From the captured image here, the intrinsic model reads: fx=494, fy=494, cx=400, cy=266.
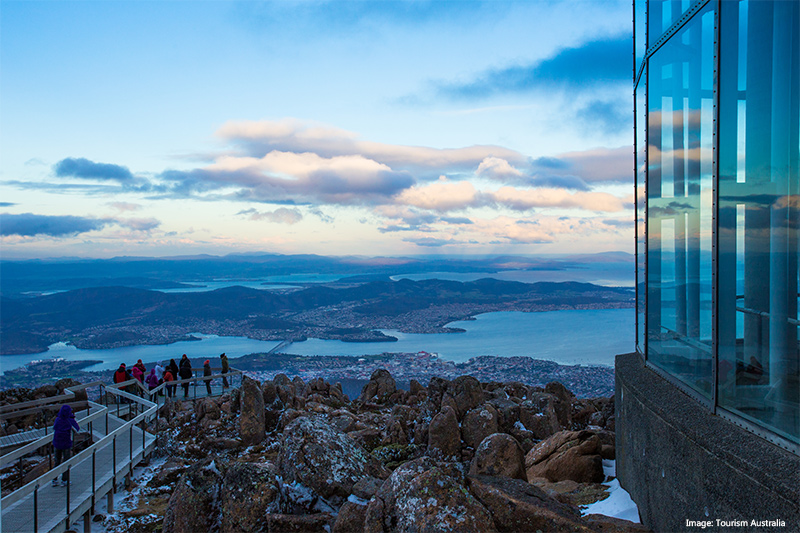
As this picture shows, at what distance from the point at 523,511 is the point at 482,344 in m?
90.6

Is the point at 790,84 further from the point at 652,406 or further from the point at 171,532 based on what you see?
the point at 171,532

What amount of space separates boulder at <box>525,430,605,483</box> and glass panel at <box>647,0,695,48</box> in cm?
635

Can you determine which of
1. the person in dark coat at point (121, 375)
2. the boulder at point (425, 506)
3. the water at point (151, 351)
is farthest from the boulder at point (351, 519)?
the water at point (151, 351)

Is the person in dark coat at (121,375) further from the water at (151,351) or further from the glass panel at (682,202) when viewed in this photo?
the water at (151,351)

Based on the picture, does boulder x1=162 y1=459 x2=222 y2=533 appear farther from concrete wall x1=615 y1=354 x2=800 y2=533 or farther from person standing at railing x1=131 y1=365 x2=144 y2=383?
person standing at railing x1=131 y1=365 x2=144 y2=383

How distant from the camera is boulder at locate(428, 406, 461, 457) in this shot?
34.9ft

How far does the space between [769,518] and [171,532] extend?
254 inches

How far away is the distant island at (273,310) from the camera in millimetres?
123000

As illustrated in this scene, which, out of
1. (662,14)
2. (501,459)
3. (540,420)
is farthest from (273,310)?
(662,14)

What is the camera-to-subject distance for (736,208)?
4508 mm

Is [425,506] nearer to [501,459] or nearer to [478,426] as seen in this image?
[501,459]

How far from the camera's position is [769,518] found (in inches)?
132

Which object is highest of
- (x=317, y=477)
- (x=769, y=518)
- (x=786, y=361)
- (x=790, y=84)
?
(x=790, y=84)

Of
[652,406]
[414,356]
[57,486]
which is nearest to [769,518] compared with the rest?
[652,406]
